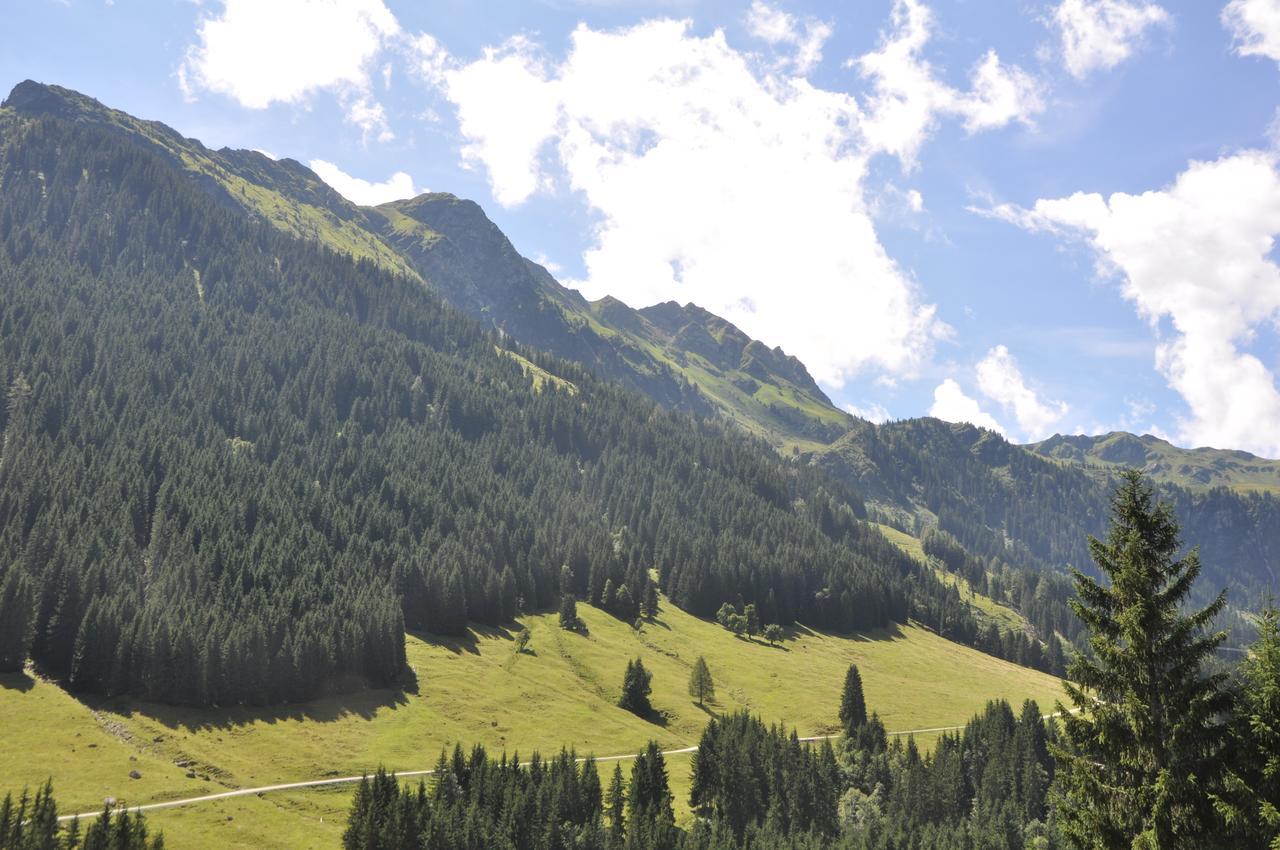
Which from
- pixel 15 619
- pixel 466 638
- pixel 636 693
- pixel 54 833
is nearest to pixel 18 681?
pixel 15 619

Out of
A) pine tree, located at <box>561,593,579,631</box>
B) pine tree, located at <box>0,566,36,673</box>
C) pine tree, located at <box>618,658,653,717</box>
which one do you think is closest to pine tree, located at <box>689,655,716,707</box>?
pine tree, located at <box>618,658,653,717</box>

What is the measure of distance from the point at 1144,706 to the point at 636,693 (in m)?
147

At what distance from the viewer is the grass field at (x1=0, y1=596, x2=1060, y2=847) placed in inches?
3735

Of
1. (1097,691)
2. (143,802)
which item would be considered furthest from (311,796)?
(1097,691)

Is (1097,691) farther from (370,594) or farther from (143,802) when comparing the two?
(370,594)

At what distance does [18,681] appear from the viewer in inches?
4621

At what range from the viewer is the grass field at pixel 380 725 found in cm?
9488

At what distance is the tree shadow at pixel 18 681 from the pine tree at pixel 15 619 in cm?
125

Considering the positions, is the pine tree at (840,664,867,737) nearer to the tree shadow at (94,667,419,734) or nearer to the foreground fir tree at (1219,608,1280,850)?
the tree shadow at (94,667,419,734)

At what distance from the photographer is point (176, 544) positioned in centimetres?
16288

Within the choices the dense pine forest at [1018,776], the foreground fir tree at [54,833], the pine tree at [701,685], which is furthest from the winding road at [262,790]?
the pine tree at [701,685]

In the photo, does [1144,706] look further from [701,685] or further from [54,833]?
[701,685]

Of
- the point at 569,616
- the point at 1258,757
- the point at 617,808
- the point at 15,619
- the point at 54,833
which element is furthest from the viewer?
the point at 569,616

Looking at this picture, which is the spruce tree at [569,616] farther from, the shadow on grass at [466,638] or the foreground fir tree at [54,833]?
the foreground fir tree at [54,833]
